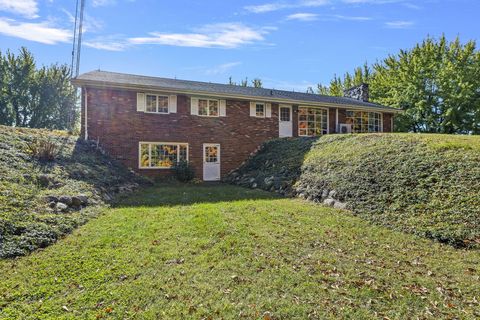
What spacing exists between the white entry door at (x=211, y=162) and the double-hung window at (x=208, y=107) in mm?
1573

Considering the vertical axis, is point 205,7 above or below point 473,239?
above

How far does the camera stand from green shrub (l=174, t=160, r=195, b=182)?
13.7m

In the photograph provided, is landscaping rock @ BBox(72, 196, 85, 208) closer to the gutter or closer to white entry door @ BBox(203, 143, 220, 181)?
the gutter

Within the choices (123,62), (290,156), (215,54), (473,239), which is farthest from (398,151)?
(123,62)

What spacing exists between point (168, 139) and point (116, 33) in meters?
6.14

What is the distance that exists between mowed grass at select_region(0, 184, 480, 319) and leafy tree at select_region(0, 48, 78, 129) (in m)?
25.4

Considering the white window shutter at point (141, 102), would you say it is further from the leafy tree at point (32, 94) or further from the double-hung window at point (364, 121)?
the leafy tree at point (32, 94)

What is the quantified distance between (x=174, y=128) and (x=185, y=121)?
0.66 meters

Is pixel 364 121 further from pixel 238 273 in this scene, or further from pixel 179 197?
pixel 238 273

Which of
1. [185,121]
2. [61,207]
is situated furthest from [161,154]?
[61,207]

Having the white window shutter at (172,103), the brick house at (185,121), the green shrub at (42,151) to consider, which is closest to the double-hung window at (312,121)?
the brick house at (185,121)

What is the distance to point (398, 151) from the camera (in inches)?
366

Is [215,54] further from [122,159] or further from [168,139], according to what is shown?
[122,159]

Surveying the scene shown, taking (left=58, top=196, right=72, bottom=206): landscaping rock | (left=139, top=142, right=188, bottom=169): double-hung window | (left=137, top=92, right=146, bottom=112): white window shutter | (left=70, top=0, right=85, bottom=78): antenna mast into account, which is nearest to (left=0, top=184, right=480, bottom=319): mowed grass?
(left=58, top=196, right=72, bottom=206): landscaping rock
